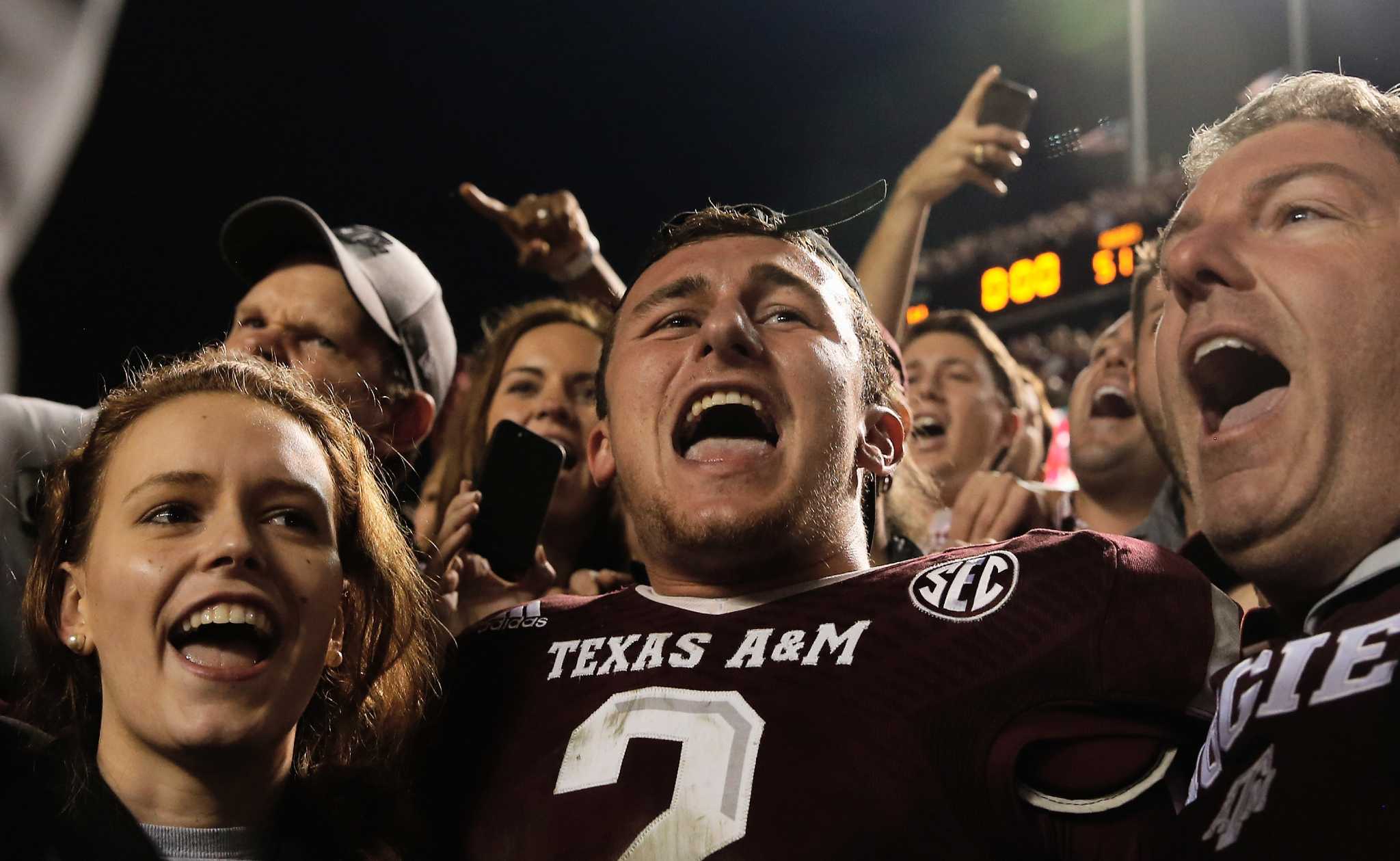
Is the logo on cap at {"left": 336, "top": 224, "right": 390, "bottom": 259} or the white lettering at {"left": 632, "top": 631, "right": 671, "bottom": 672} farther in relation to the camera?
the logo on cap at {"left": 336, "top": 224, "right": 390, "bottom": 259}

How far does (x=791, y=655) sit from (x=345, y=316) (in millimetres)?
1170

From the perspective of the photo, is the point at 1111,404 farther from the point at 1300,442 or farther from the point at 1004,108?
the point at 1300,442

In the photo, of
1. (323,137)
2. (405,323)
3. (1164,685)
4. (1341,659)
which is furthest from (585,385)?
(323,137)

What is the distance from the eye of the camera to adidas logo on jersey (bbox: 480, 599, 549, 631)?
5.76 ft

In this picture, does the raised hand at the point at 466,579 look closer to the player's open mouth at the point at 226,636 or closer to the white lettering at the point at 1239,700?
the player's open mouth at the point at 226,636

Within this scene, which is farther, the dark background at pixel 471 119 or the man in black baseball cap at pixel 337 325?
the dark background at pixel 471 119

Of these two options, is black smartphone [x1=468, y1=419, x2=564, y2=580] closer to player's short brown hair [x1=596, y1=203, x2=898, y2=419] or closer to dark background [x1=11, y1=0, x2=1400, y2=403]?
player's short brown hair [x1=596, y1=203, x2=898, y2=419]

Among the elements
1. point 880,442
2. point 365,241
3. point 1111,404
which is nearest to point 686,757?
point 880,442

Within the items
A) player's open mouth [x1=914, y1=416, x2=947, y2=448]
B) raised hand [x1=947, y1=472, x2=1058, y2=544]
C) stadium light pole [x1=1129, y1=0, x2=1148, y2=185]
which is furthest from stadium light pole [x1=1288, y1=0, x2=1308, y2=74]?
raised hand [x1=947, y1=472, x2=1058, y2=544]

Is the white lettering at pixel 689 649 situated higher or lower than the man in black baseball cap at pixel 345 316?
lower

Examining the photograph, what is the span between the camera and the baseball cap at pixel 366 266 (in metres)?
2.31

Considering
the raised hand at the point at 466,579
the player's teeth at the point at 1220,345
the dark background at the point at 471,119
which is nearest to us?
the player's teeth at the point at 1220,345

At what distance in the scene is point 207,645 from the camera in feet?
4.75

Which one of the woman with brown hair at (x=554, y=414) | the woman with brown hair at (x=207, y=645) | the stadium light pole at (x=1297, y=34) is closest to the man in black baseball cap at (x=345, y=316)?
the woman with brown hair at (x=554, y=414)
